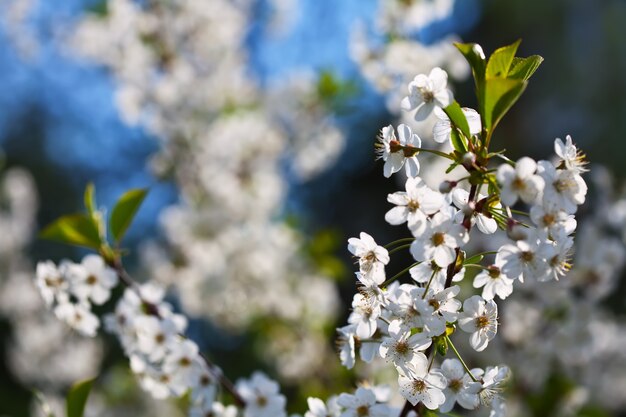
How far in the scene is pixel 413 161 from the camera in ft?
3.64

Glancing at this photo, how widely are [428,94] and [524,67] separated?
0.52ft

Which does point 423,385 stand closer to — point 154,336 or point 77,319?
point 154,336

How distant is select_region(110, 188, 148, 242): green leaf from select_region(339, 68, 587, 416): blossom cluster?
0.63 m

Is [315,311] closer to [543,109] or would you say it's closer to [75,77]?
[543,109]

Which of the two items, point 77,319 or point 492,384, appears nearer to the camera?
point 492,384

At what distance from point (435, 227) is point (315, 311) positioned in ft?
8.86

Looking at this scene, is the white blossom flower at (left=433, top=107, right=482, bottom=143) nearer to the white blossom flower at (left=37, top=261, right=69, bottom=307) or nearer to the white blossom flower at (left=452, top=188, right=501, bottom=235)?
the white blossom flower at (left=452, top=188, right=501, bottom=235)

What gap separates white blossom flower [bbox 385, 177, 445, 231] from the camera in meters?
0.99

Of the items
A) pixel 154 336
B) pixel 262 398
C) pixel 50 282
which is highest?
pixel 50 282

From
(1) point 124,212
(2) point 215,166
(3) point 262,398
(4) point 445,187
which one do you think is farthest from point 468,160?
(2) point 215,166

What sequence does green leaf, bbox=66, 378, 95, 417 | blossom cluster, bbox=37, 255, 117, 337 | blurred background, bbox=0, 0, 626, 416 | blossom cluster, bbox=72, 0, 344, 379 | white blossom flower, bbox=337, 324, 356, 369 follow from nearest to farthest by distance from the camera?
white blossom flower, bbox=337, 324, 356, 369
green leaf, bbox=66, 378, 95, 417
blossom cluster, bbox=37, 255, 117, 337
blurred background, bbox=0, 0, 626, 416
blossom cluster, bbox=72, 0, 344, 379

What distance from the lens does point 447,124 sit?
1108 mm

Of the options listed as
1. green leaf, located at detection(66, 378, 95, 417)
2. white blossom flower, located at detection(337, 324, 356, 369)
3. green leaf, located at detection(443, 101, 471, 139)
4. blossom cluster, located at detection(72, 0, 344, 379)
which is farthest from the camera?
blossom cluster, located at detection(72, 0, 344, 379)

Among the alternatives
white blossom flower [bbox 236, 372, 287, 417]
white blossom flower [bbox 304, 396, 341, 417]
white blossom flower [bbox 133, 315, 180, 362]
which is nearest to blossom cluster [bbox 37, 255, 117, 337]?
white blossom flower [bbox 133, 315, 180, 362]
